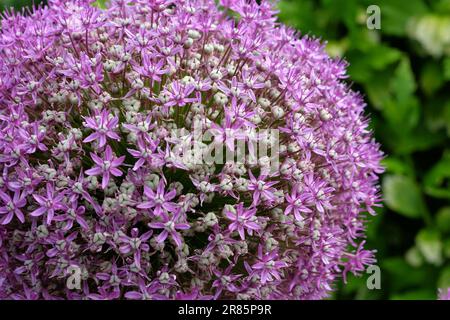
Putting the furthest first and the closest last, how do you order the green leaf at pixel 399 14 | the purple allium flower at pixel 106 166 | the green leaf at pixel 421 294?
1. the green leaf at pixel 399 14
2. the green leaf at pixel 421 294
3. the purple allium flower at pixel 106 166

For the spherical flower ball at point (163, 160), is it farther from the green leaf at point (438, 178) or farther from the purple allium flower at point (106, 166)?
the green leaf at point (438, 178)

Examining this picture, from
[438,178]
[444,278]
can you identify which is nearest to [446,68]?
[438,178]

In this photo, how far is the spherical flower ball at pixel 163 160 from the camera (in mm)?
953

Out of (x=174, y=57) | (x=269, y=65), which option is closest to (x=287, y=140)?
(x=269, y=65)

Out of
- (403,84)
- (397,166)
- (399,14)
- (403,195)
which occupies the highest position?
(399,14)

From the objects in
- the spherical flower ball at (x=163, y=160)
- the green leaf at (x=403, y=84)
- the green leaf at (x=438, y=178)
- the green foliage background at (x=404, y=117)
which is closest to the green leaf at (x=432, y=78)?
the green foliage background at (x=404, y=117)

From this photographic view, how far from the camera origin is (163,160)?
3.09 ft

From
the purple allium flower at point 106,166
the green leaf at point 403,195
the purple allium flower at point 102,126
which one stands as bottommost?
the purple allium flower at point 106,166

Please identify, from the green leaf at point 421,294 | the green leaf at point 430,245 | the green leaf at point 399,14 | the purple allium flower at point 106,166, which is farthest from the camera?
the green leaf at point 399,14

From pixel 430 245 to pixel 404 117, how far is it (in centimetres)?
48

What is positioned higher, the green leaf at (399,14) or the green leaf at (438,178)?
the green leaf at (399,14)

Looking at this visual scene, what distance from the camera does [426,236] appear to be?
2150mm

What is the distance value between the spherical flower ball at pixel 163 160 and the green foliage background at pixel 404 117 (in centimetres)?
107

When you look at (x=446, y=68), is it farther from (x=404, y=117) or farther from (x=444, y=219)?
(x=444, y=219)
